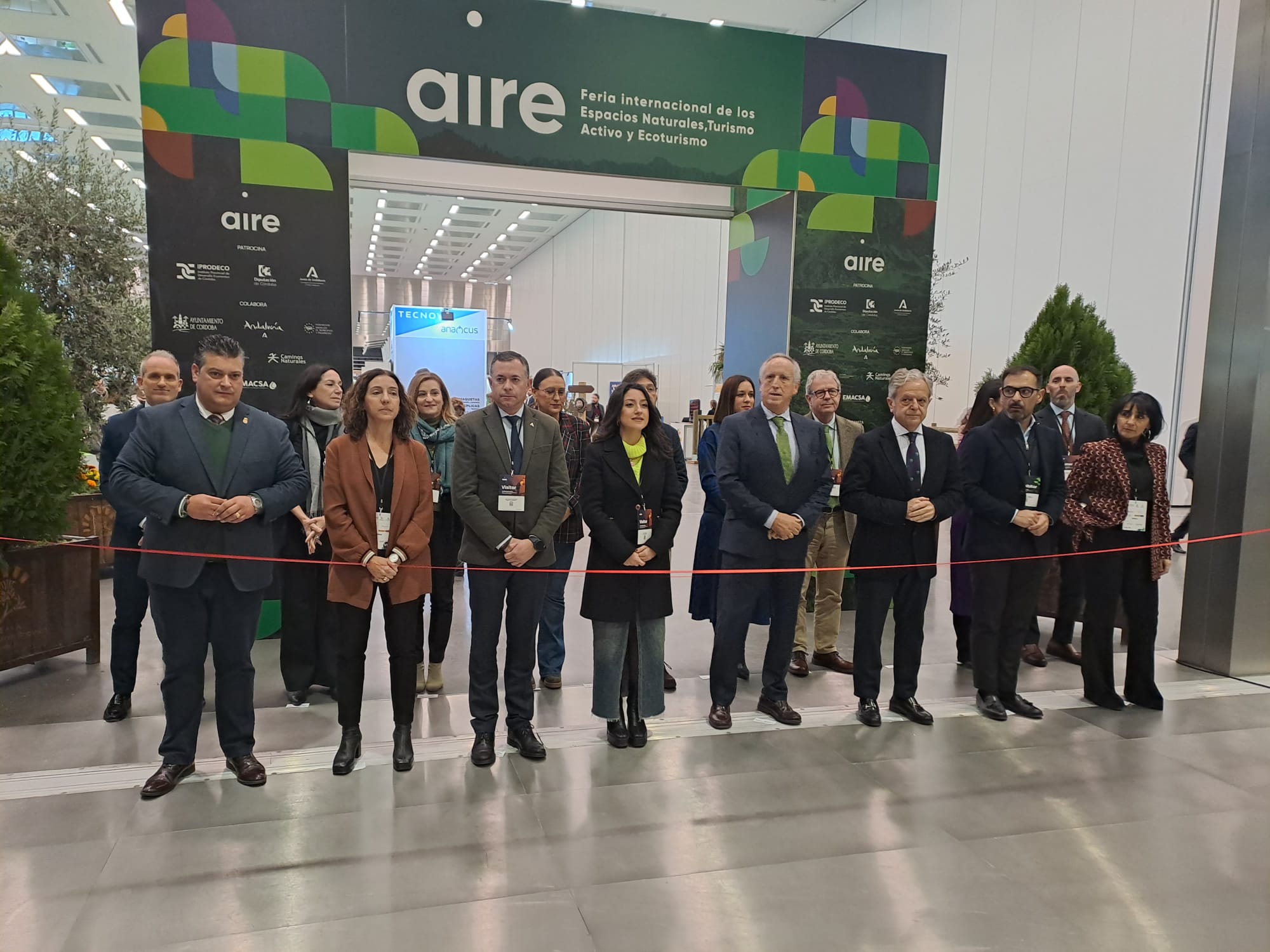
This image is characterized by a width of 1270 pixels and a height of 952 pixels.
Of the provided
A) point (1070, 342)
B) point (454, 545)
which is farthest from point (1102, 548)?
point (454, 545)

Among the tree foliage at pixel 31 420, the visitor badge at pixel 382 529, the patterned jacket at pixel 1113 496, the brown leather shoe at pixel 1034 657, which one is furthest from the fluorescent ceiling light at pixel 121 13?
the brown leather shoe at pixel 1034 657

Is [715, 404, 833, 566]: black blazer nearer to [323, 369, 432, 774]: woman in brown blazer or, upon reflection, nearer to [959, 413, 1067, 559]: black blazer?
[959, 413, 1067, 559]: black blazer

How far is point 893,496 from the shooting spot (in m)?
3.75

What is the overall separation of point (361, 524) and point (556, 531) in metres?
0.84

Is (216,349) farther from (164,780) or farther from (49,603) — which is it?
(49,603)

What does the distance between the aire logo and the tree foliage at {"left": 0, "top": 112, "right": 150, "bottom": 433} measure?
3.24m

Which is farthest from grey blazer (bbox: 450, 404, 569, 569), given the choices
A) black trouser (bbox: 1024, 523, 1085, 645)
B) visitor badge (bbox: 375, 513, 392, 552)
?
black trouser (bbox: 1024, 523, 1085, 645)

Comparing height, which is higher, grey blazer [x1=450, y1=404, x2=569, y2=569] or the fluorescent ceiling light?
the fluorescent ceiling light

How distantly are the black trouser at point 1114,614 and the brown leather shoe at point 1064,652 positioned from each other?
0.74m

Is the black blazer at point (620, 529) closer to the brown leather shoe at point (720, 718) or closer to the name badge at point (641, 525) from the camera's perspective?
the name badge at point (641, 525)

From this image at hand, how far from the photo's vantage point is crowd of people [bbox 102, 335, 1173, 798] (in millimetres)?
3023

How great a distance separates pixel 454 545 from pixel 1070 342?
4775mm

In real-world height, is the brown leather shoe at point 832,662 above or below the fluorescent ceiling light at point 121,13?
below

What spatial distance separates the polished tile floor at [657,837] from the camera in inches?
89.7
